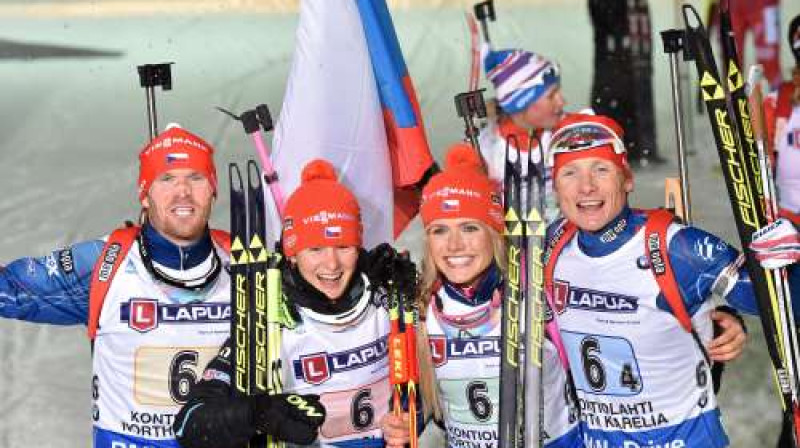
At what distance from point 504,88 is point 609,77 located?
4675 millimetres

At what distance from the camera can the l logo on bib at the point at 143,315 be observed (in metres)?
6.11

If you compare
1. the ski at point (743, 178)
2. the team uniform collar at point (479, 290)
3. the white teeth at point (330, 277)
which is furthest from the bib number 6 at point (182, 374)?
the ski at point (743, 178)

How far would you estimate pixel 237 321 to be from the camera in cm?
591

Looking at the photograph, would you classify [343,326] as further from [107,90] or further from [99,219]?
[107,90]

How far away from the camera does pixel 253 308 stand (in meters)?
5.91

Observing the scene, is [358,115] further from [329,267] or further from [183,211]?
[329,267]

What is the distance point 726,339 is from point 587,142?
2.42ft

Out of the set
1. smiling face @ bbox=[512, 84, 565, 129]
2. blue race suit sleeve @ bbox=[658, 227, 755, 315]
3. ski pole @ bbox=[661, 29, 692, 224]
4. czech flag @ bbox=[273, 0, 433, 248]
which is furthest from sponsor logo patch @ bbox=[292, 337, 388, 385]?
smiling face @ bbox=[512, 84, 565, 129]

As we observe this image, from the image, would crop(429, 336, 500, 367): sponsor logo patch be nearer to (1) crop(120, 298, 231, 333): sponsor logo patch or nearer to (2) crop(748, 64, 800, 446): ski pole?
(1) crop(120, 298, 231, 333): sponsor logo patch

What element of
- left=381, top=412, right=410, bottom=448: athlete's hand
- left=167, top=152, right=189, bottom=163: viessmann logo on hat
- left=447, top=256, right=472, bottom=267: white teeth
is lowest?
left=381, top=412, right=410, bottom=448: athlete's hand

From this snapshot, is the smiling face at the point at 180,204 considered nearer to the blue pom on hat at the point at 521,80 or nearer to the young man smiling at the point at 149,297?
the young man smiling at the point at 149,297

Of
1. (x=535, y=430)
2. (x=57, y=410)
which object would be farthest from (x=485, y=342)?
(x=57, y=410)

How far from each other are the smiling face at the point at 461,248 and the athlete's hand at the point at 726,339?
0.73m

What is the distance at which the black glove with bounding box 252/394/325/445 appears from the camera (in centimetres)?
566
